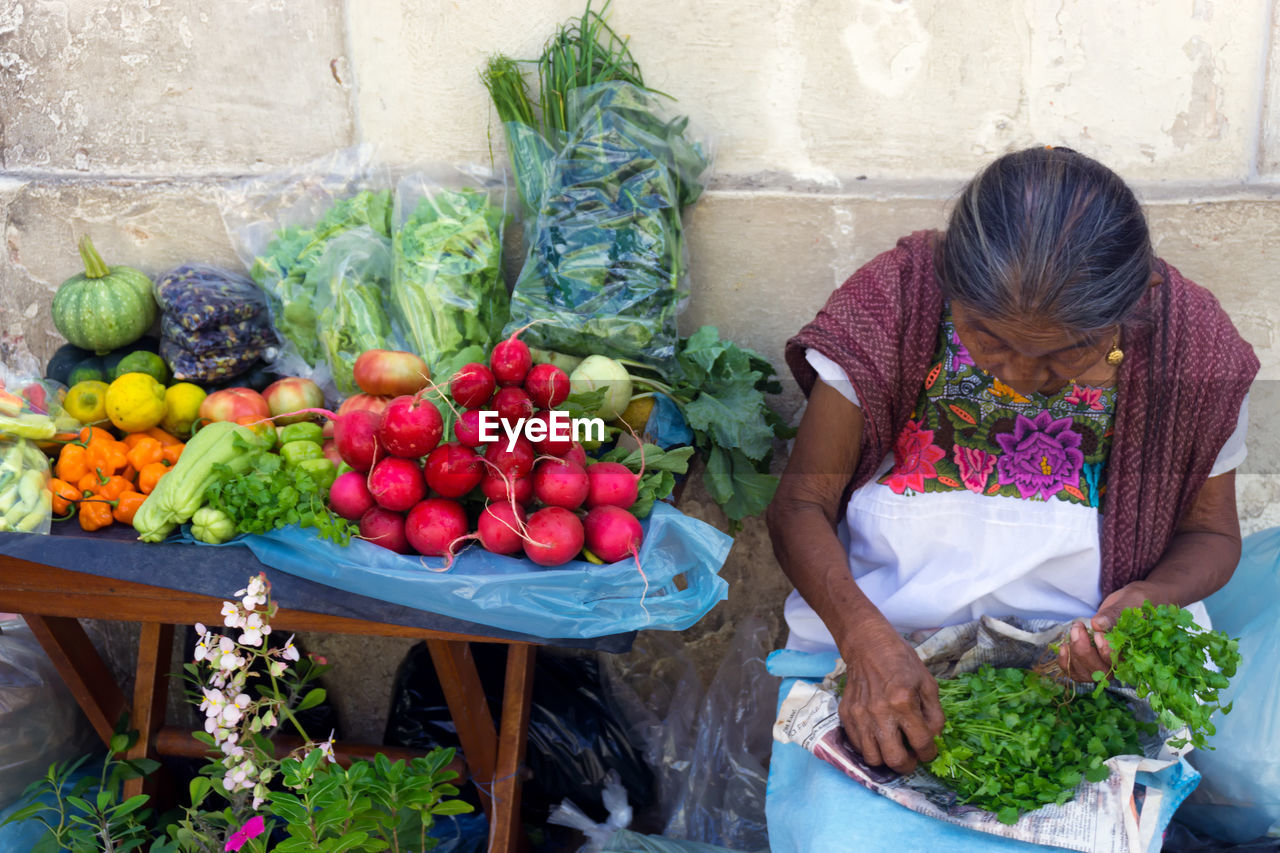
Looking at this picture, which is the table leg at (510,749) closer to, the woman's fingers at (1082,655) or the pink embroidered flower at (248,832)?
the pink embroidered flower at (248,832)

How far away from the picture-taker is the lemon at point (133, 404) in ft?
6.57

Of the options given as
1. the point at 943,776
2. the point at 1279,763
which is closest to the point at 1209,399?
the point at 1279,763

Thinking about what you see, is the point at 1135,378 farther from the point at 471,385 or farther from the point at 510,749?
the point at 510,749

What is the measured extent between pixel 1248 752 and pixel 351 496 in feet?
5.81

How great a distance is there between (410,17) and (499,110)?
1.16 ft

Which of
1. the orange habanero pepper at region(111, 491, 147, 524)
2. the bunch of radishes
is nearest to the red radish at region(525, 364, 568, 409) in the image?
the bunch of radishes

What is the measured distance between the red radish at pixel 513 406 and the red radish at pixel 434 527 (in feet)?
0.64

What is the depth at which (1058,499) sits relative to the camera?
1.81 meters

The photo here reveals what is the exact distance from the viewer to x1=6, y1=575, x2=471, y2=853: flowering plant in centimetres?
151

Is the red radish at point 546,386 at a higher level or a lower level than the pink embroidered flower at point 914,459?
higher

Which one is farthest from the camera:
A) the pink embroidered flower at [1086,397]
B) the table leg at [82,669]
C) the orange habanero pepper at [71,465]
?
the table leg at [82,669]

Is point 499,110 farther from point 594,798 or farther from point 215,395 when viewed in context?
point 594,798

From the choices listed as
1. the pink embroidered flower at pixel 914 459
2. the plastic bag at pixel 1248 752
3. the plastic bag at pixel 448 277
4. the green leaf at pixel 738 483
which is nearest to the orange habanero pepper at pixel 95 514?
the plastic bag at pixel 448 277

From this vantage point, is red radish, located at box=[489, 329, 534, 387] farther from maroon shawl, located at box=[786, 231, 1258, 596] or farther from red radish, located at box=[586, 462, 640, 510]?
maroon shawl, located at box=[786, 231, 1258, 596]
